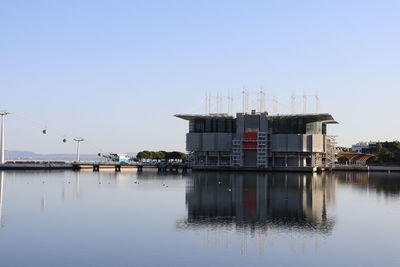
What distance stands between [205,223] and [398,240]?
58.7 feet

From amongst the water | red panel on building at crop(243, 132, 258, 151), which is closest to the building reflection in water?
the water

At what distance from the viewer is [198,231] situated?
167 feet

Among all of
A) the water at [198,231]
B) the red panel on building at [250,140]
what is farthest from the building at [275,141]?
the water at [198,231]

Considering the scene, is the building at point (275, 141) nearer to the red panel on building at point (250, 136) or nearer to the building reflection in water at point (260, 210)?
the red panel on building at point (250, 136)

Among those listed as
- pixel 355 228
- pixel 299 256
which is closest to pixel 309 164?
pixel 355 228

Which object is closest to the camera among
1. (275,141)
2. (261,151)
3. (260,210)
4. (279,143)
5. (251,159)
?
(260,210)

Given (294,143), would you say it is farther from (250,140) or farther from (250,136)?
(250,136)

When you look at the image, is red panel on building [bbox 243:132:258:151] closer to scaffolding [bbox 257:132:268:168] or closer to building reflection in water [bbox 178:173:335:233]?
scaffolding [bbox 257:132:268:168]

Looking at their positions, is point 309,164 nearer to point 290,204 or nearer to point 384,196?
point 384,196

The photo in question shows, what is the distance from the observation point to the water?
39.5m

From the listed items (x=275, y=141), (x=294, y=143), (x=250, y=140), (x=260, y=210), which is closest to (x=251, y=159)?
(x=250, y=140)

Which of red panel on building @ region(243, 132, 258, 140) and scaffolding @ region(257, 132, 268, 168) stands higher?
red panel on building @ region(243, 132, 258, 140)

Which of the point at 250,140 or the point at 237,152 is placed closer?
the point at 250,140

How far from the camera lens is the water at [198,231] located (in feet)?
130
